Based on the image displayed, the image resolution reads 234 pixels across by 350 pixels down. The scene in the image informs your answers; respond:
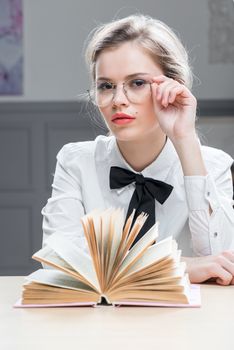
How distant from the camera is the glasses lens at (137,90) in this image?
211 centimetres

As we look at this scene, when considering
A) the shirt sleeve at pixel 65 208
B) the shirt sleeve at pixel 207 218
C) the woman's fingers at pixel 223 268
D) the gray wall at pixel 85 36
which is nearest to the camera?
the woman's fingers at pixel 223 268

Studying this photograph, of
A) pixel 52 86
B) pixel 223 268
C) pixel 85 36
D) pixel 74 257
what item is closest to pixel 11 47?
pixel 52 86

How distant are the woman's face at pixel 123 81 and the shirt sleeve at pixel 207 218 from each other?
205 millimetres

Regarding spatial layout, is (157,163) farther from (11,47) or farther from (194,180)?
(11,47)

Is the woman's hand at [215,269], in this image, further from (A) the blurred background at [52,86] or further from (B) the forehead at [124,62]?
(A) the blurred background at [52,86]

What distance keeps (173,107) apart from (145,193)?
0.85 feet

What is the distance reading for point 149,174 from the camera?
2.32 m

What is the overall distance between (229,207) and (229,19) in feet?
11.8

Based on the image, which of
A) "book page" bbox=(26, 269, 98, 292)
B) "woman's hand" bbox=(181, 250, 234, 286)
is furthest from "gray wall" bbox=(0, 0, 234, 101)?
"book page" bbox=(26, 269, 98, 292)

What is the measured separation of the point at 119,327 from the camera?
4.41 ft

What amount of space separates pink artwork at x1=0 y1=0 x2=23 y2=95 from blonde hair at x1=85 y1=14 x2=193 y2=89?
10.7 ft

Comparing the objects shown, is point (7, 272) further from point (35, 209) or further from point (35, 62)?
point (35, 62)

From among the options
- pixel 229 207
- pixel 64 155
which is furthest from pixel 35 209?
pixel 229 207

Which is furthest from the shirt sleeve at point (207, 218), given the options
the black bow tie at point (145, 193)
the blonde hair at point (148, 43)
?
the blonde hair at point (148, 43)
